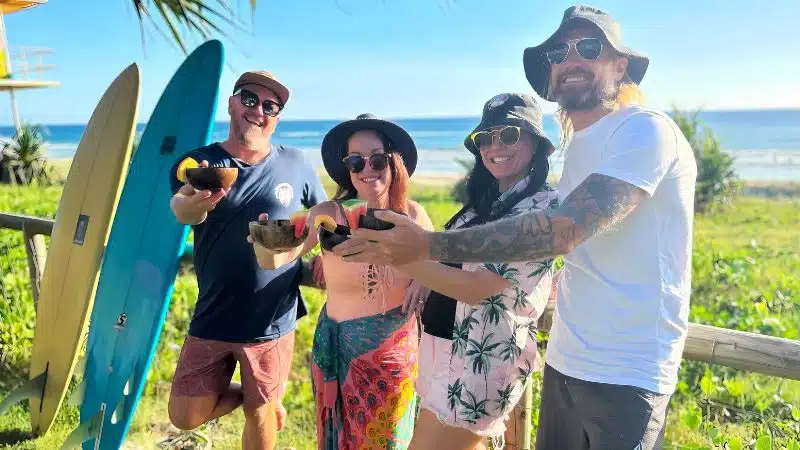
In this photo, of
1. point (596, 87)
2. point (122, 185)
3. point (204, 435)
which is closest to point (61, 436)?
point (204, 435)

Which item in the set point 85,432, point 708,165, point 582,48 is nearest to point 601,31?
point 582,48

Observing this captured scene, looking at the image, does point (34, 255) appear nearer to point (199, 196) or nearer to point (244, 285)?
point (244, 285)

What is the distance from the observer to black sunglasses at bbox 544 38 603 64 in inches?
68.8

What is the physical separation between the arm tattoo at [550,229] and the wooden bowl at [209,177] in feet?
3.94

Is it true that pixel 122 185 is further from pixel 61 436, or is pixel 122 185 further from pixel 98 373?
pixel 61 436

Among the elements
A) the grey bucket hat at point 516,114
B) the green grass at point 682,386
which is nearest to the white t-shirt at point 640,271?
the grey bucket hat at point 516,114

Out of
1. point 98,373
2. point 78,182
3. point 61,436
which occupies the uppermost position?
point 78,182

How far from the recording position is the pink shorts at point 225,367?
294 centimetres

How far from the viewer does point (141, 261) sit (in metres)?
3.68

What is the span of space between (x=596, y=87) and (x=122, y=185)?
328 cm

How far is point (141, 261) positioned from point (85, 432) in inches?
40.5

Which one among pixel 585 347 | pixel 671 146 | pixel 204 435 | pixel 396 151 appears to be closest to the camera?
pixel 671 146

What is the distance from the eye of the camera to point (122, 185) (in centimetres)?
411

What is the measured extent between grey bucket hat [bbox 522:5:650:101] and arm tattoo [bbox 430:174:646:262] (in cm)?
45
